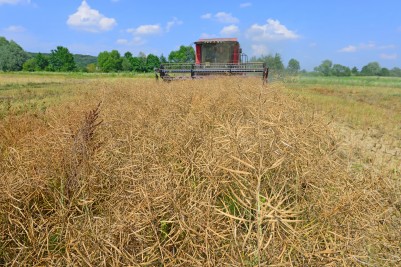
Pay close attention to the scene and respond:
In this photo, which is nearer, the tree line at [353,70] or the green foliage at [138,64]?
the green foliage at [138,64]

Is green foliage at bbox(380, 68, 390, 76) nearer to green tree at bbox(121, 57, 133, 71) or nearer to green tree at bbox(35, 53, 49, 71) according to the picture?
green tree at bbox(121, 57, 133, 71)

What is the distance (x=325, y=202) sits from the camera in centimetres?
150

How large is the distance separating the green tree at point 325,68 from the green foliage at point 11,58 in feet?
347

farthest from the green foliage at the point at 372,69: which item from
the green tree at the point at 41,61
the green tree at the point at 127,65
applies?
the green tree at the point at 41,61

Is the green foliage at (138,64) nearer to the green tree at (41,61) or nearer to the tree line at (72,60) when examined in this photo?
the tree line at (72,60)

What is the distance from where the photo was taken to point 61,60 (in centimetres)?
8669

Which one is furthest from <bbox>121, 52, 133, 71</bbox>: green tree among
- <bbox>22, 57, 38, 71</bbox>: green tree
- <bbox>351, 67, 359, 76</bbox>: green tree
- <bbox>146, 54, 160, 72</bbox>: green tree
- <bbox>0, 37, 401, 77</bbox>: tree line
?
<bbox>351, 67, 359, 76</bbox>: green tree

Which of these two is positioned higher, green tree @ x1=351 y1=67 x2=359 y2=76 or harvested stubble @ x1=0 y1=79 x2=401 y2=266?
green tree @ x1=351 y1=67 x2=359 y2=76

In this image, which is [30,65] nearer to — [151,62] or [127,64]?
[127,64]

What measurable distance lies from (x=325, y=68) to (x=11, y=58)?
113588mm

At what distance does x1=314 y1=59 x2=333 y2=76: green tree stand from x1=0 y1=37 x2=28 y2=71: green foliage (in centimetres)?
10564

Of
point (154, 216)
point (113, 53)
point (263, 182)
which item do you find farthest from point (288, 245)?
point (113, 53)

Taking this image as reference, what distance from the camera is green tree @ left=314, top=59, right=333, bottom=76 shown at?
371 feet

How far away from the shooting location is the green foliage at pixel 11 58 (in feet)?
257
